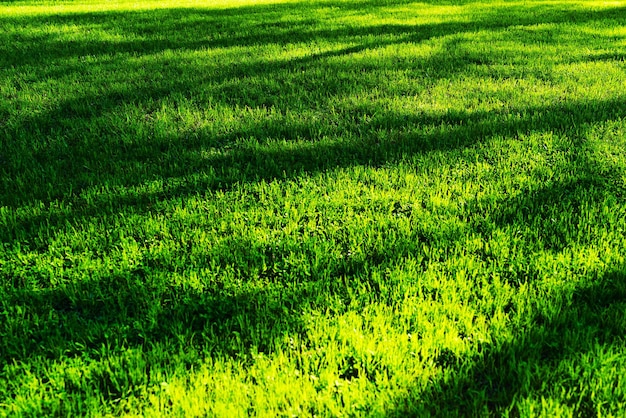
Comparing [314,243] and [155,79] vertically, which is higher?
[155,79]

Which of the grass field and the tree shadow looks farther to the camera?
the tree shadow

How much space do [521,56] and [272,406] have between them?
23.8ft

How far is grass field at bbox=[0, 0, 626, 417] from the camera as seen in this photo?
2262 mm

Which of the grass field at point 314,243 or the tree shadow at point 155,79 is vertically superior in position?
the tree shadow at point 155,79

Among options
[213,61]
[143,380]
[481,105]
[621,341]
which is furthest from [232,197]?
[213,61]

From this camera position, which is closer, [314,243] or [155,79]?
[314,243]

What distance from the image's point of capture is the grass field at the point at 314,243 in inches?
89.0

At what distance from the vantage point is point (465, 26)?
1066cm

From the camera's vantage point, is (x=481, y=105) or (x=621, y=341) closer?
(x=621, y=341)

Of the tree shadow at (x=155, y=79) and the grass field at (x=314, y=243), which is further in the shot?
the tree shadow at (x=155, y=79)

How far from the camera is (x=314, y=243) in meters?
3.24

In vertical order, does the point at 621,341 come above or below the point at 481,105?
below

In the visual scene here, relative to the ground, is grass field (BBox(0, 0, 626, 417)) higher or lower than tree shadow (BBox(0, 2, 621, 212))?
lower

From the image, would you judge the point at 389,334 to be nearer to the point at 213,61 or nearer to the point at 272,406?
the point at 272,406
